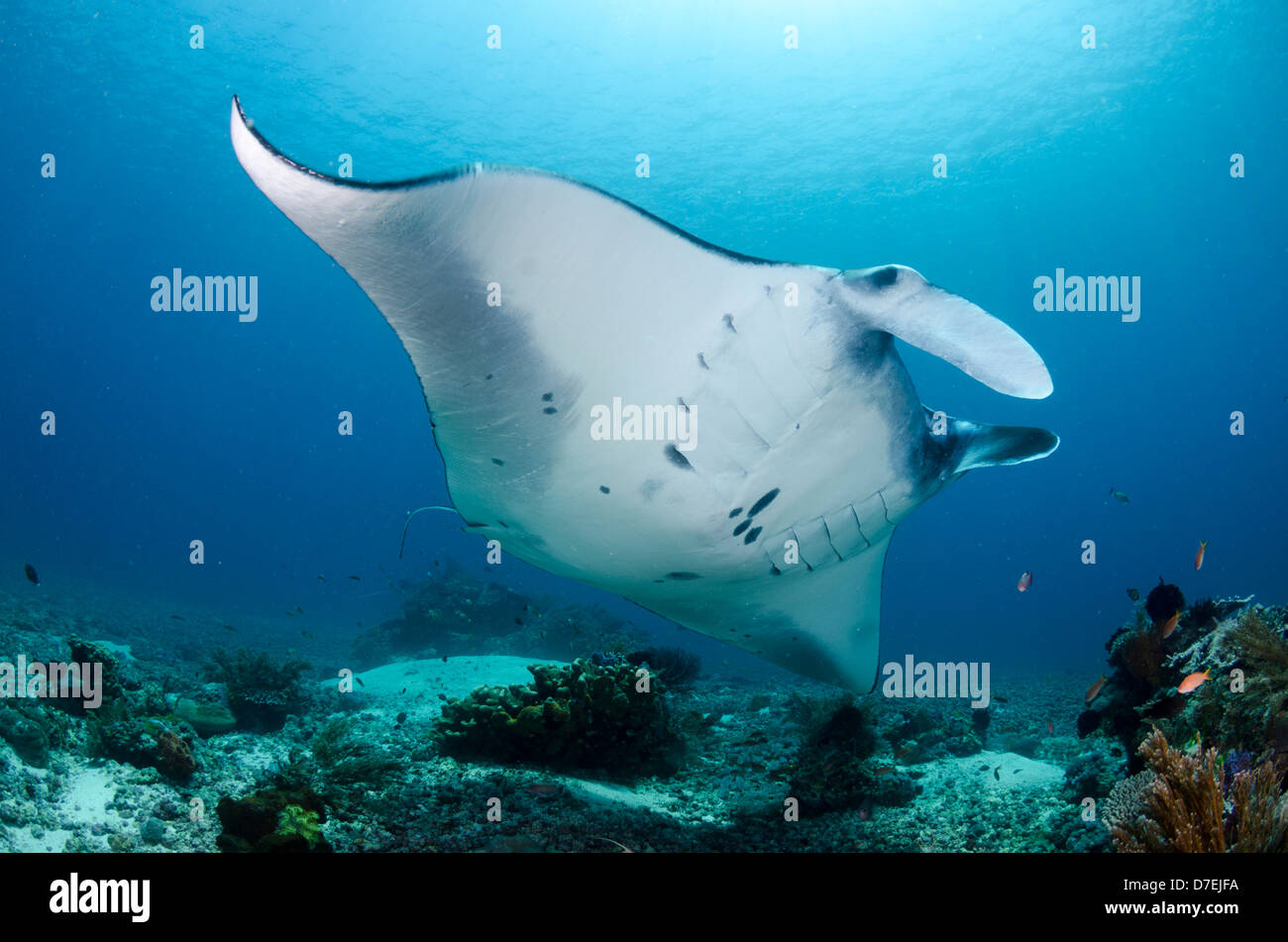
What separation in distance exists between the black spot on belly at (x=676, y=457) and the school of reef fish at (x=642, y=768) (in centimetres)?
186

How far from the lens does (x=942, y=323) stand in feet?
8.03

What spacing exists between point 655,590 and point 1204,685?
3.53 metres

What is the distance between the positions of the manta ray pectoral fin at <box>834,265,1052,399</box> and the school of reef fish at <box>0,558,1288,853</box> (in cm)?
183

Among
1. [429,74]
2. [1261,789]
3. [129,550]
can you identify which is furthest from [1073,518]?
[129,550]

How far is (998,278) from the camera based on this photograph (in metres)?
37.2

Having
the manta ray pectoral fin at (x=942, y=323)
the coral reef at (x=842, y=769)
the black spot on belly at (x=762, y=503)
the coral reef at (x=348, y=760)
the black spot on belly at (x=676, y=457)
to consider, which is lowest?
the coral reef at (x=842, y=769)

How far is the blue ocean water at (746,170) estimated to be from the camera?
68.3 feet

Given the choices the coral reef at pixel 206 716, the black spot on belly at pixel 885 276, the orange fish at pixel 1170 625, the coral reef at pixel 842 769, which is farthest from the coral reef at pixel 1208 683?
the coral reef at pixel 206 716

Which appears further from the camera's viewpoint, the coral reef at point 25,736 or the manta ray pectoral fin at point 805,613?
the manta ray pectoral fin at point 805,613

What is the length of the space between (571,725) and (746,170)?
2786 cm

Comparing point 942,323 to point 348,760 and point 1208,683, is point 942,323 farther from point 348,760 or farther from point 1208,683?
point 348,760

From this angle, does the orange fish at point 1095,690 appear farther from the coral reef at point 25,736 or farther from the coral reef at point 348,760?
the coral reef at point 25,736

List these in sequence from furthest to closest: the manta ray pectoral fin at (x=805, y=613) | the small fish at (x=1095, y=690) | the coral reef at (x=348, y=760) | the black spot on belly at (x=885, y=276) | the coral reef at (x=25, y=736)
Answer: the small fish at (x=1095, y=690), the manta ray pectoral fin at (x=805, y=613), the coral reef at (x=348, y=760), the coral reef at (x=25, y=736), the black spot on belly at (x=885, y=276)
